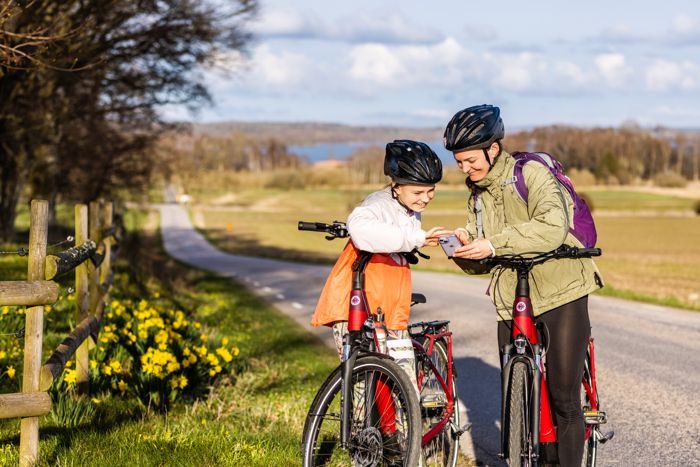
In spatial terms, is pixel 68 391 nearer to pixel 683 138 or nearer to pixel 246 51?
pixel 246 51

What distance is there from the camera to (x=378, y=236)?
4473 millimetres

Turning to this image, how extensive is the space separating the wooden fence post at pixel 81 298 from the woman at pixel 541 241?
3570mm

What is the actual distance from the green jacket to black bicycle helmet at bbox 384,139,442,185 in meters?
0.34

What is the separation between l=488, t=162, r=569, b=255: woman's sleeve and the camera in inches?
178

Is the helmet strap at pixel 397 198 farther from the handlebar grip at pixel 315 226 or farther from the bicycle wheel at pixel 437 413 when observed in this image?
the bicycle wheel at pixel 437 413

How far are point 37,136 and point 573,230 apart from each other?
19.5 metres

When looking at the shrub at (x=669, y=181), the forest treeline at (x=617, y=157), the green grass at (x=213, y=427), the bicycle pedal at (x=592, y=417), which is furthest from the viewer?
the shrub at (x=669, y=181)

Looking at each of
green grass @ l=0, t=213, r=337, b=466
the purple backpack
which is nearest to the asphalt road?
green grass @ l=0, t=213, r=337, b=466

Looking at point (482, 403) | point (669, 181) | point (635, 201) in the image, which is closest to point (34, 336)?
point (482, 403)

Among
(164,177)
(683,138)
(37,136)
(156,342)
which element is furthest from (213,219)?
(683,138)

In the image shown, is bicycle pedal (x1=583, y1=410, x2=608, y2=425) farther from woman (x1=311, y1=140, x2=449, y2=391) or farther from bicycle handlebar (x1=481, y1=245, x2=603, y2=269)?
woman (x1=311, y1=140, x2=449, y2=391)

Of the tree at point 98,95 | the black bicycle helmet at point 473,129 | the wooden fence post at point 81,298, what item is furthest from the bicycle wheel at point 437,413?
the tree at point 98,95

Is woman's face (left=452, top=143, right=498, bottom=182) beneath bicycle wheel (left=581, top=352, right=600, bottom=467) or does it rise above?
above

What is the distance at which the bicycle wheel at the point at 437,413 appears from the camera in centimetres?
487
